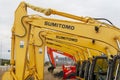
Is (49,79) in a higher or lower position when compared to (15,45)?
lower

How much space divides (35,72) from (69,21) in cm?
550

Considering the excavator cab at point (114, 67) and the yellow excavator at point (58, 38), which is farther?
the yellow excavator at point (58, 38)

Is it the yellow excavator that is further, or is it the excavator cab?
the yellow excavator

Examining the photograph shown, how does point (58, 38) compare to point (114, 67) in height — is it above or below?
above

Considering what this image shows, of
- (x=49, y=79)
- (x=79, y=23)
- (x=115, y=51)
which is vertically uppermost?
(x=79, y=23)

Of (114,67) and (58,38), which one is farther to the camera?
(58,38)

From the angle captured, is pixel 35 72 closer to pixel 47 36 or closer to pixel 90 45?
pixel 47 36

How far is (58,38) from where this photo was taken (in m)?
19.6

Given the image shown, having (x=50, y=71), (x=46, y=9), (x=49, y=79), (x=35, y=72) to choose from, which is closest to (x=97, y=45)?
(x=46, y=9)

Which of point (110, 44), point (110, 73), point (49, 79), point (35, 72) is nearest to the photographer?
point (110, 73)

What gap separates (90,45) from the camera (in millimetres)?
15469

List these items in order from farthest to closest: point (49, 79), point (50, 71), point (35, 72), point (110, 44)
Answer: point (50, 71), point (49, 79), point (35, 72), point (110, 44)

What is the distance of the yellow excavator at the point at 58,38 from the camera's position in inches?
500

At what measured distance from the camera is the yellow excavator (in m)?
12.7
